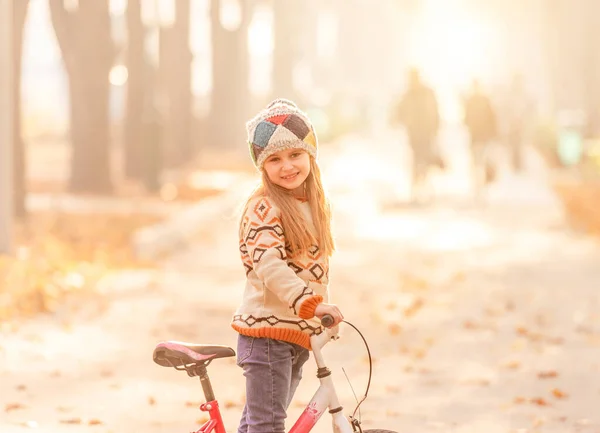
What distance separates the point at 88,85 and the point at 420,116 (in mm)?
4982

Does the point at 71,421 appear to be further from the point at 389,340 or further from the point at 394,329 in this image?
the point at 394,329

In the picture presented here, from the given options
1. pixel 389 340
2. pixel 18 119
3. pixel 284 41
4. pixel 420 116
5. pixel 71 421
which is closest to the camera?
pixel 71 421

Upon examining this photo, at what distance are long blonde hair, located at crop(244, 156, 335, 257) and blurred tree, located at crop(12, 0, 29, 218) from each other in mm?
12275

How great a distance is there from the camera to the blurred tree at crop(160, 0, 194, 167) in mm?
27969

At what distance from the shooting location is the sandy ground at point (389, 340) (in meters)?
7.67

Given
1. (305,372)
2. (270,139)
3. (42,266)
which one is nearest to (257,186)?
(270,139)

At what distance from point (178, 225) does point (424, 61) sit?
144 metres

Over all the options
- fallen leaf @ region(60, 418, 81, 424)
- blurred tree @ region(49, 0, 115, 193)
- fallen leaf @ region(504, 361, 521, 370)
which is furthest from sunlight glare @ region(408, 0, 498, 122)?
fallen leaf @ region(60, 418, 81, 424)

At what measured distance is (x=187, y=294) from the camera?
1241 cm

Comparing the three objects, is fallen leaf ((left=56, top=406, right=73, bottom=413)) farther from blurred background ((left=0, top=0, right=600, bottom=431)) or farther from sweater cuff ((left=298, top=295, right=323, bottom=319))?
sweater cuff ((left=298, top=295, right=323, bottom=319))

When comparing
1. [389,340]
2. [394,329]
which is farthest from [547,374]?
[394,329]

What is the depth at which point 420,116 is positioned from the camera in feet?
71.7

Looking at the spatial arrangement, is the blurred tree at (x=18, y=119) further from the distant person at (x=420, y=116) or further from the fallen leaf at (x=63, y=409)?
the fallen leaf at (x=63, y=409)

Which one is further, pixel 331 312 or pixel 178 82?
pixel 178 82
